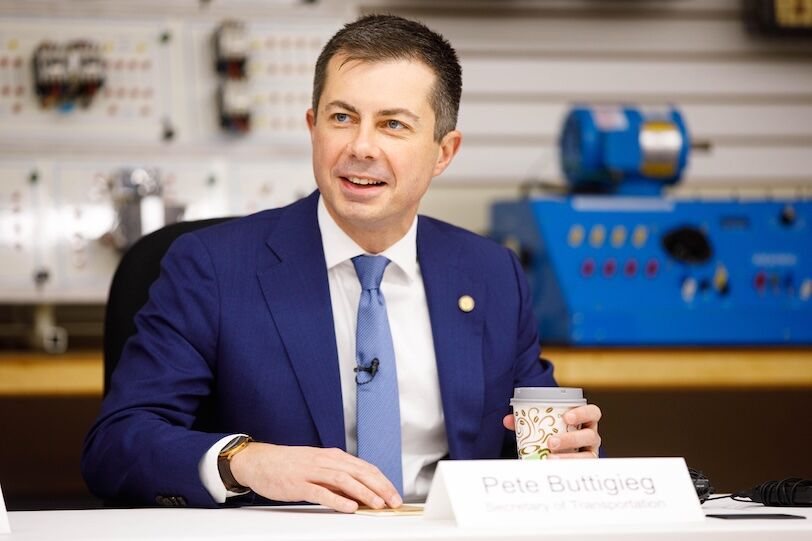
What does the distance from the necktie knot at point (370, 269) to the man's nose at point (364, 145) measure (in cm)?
20

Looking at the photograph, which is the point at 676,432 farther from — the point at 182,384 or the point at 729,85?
the point at 182,384

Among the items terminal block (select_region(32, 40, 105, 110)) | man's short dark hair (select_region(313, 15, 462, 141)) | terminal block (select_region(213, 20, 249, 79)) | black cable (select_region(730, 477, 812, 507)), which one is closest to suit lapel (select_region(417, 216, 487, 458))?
man's short dark hair (select_region(313, 15, 462, 141))

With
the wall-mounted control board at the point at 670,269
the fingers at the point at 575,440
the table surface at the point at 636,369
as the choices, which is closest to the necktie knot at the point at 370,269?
the fingers at the point at 575,440

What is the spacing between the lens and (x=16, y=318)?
3746mm

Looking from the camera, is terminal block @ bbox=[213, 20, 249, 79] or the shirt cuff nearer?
the shirt cuff

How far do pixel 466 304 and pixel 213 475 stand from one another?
645 mm

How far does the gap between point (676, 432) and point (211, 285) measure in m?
2.59

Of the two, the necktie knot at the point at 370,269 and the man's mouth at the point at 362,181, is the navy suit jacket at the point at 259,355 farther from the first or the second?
the man's mouth at the point at 362,181

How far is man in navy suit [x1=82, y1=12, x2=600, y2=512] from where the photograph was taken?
6.38 ft

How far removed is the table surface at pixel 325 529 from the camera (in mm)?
1228

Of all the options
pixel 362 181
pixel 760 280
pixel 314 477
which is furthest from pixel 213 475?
pixel 760 280

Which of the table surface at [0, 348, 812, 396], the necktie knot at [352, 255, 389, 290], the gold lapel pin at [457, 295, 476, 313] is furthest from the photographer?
the table surface at [0, 348, 812, 396]

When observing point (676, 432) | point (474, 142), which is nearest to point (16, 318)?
point (474, 142)

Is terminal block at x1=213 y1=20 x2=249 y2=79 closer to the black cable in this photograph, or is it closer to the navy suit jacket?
the navy suit jacket
